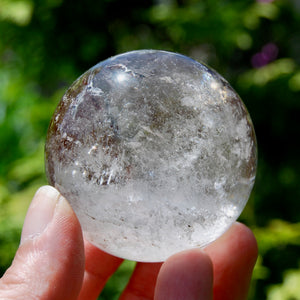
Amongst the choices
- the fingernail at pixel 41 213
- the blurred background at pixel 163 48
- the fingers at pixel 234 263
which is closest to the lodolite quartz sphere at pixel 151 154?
the fingernail at pixel 41 213

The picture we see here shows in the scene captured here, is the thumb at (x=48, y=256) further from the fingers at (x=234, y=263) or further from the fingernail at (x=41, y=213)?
the fingers at (x=234, y=263)

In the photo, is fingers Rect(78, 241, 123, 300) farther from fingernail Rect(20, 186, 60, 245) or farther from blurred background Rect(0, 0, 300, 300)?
blurred background Rect(0, 0, 300, 300)

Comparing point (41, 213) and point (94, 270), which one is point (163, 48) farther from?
point (41, 213)

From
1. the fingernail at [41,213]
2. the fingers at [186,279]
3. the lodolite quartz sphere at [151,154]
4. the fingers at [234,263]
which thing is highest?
the lodolite quartz sphere at [151,154]

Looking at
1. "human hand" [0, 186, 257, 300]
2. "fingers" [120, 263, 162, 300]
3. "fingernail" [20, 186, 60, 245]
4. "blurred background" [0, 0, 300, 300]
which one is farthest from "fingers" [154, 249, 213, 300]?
"blurred background" [0, 0, 300, 300]

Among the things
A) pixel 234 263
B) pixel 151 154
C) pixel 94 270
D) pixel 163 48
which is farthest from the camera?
pixel 163 48

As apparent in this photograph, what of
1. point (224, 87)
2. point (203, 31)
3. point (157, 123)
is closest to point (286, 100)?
point (203, 31)

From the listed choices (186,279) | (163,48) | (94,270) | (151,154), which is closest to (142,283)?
(94,270)
